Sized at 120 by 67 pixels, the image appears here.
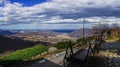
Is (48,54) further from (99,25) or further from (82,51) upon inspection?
(99,25)

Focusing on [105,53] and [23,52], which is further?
[105,53]

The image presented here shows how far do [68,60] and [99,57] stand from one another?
18.6 ft

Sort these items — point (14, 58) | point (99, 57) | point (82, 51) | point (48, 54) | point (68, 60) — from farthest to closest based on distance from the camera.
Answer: point (48, 54) → point (99, 57) → point (14, 58) → point (82, 51) → point (68, 60)

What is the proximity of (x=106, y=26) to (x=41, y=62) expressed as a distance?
21.9m

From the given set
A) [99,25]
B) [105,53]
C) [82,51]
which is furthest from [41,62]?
[99,25]

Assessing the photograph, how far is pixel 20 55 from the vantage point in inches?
885

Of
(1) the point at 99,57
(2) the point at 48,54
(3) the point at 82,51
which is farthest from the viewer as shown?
(2) the point at 48,54

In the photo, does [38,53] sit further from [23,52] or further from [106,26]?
[106,26]

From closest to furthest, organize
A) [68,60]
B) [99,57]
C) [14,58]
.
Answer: [68,60], [14,58], [99,57]

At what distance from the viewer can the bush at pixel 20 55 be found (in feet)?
66.9

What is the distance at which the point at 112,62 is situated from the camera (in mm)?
21547

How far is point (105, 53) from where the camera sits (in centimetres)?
2591

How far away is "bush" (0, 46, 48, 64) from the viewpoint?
803 inches

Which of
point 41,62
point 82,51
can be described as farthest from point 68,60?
point 41,62
